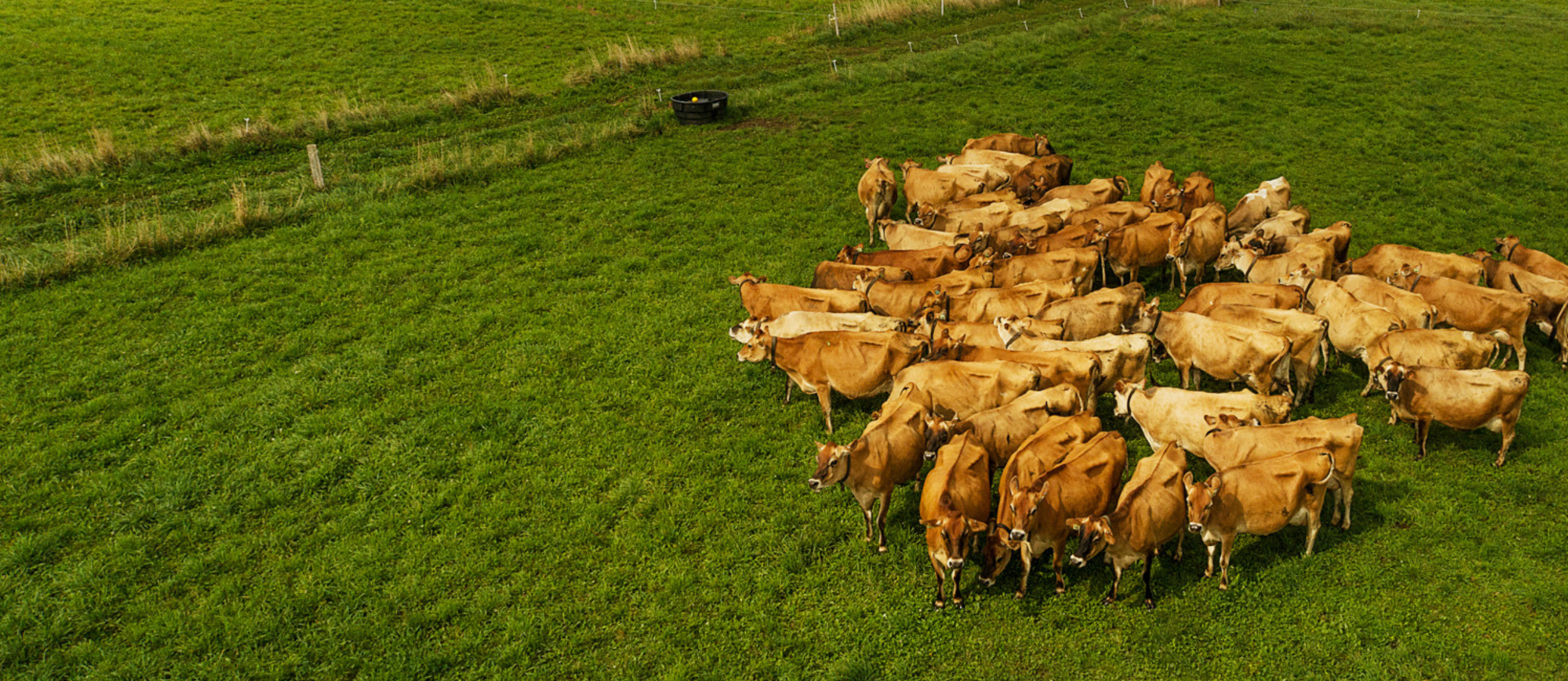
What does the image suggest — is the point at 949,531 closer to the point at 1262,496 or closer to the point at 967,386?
the point at 967,386

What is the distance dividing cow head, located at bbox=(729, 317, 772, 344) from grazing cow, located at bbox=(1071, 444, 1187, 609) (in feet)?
18.8

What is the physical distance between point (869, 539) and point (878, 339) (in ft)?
9.70

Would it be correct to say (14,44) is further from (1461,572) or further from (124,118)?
(1461,572)

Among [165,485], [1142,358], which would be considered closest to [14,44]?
[165,485]

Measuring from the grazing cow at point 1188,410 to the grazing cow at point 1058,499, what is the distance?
3.94 feet

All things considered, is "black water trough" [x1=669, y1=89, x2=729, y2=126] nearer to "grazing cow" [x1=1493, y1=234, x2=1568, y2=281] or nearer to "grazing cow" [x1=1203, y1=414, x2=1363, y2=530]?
"grazing cow" [x1=1203, y1=414, x2=1363, y2=530]

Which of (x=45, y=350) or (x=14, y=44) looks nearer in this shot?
(x=45, y=350)

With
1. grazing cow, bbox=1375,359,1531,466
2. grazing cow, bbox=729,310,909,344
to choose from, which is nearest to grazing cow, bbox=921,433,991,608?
grazing cow, bbox=729,310,909,344

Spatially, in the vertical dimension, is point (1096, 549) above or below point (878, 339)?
below

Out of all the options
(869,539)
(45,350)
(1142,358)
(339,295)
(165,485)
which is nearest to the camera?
(869,539)

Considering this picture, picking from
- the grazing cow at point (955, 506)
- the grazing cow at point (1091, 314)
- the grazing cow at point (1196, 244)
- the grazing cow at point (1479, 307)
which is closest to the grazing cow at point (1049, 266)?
the grazing cow at point (1091, 314)

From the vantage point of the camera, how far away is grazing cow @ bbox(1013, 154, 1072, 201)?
17.8m

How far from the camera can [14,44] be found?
1212 inches

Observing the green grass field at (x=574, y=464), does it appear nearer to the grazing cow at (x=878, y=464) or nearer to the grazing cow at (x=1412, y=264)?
the grazing cow at (x=878, y=464)
